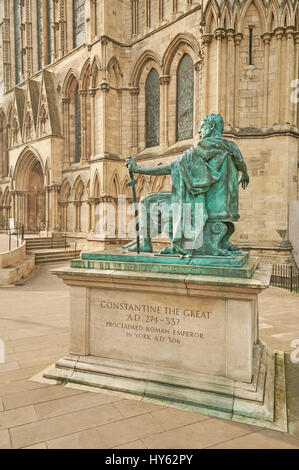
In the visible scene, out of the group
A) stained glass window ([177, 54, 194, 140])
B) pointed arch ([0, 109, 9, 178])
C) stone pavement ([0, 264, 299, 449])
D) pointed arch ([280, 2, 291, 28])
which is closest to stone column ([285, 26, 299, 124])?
pointed arch ([280, 2, 291, 28])

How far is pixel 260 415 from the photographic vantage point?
9.88ft

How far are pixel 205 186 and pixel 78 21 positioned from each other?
21.6m

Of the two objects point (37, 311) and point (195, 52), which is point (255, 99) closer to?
point (195, 52)

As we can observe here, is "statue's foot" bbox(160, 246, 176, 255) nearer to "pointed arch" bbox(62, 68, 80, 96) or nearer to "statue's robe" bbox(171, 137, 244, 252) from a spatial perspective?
"statue's robe" bbox(171, 137, 244, 252)

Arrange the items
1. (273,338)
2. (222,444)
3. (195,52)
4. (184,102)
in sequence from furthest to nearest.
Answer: (184,102) < (195,52) < (273,338) < (222,444)

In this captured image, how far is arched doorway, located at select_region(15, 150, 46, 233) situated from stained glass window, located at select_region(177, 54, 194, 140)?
40.0ft

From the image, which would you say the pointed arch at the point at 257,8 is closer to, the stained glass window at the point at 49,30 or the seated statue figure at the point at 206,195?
the seated statue figure at the point at 206,195

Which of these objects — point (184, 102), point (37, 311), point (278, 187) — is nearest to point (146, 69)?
point (184, 102)

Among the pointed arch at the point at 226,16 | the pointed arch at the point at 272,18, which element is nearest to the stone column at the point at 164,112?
the pointed arch at the point at 226,16

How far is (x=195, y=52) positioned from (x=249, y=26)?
327 cm

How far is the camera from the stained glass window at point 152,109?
54.1ft

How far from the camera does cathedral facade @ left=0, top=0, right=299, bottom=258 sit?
10.7 meters

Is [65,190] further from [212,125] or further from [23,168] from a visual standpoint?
[212,125]

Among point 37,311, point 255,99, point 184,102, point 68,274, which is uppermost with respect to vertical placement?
point 184,102
